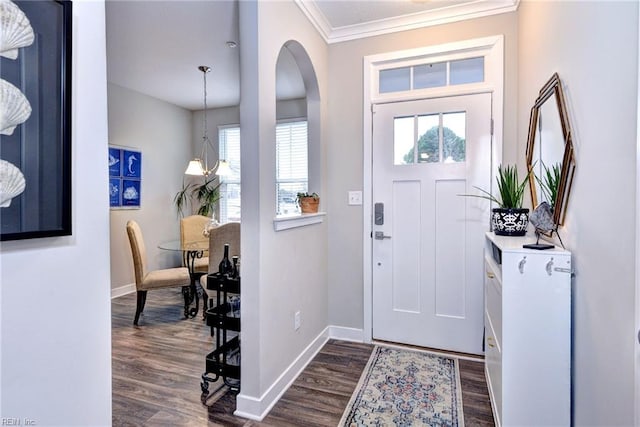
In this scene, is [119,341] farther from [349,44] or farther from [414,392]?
[349,44]

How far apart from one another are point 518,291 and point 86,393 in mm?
1587

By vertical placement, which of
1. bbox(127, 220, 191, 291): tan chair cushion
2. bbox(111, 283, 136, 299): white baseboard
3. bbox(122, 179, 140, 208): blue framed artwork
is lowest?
bbox(111, 283, 136, 299): white baseboard

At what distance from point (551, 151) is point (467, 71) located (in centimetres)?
112

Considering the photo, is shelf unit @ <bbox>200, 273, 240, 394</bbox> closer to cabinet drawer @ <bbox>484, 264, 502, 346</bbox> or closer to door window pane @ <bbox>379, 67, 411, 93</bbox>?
cabinet drawer @ <bbox>484, 264, 502, 346</bbox>

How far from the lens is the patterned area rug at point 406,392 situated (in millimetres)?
1789

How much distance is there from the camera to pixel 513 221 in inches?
73.0

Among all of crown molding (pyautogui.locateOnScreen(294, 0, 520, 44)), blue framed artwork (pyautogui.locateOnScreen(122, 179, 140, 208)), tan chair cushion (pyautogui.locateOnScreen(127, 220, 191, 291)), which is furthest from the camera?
blue framed artwork (pyautogui.locateOnScreen(122, 179, 140, 208))

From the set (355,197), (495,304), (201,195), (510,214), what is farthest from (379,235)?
(201,195)

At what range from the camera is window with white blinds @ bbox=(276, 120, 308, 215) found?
15.0ft

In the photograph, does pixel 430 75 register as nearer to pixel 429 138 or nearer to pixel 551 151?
pixel 429 138

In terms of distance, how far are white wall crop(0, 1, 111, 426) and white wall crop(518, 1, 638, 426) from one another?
1506 millimetres

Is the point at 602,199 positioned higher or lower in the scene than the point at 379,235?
higher

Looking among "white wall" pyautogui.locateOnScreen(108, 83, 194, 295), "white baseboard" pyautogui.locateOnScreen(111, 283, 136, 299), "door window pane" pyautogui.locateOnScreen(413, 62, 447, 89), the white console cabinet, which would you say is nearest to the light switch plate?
"door window pane" pyautogui.locateOnScreen(413, 62, 447, 89)

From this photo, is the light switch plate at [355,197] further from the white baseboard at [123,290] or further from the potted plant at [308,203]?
the white baseboard at [123,290]
